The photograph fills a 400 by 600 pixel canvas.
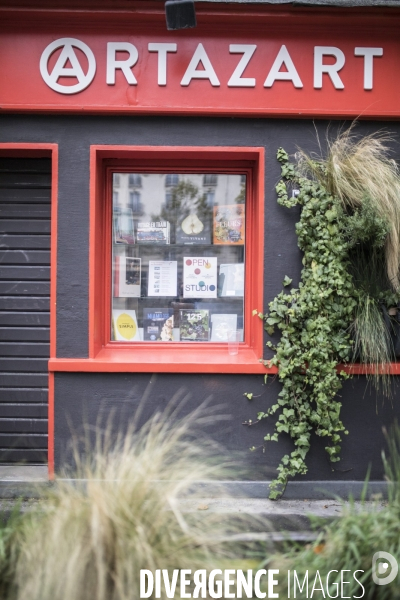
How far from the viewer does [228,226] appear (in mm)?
5387

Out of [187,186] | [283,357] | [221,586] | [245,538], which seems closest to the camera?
[221,586]

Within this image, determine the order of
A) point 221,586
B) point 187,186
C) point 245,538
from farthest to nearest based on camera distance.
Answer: point 187,186, point 245,538, point 221,586

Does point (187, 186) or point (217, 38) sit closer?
point (217, 38)

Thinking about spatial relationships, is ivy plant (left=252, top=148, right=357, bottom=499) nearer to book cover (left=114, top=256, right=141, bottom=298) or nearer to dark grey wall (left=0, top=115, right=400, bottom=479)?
dark grey wall (left=0, top=115, right=400, bottom=479)

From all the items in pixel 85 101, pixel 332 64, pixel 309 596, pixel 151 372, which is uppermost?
pixel 332 64

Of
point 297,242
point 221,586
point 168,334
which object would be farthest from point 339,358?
point 221,586

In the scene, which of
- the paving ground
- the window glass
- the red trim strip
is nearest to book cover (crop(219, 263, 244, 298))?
the window glass

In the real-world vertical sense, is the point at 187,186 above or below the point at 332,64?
below

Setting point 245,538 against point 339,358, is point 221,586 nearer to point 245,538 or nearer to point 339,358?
point 245,538

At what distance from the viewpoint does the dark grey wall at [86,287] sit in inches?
192

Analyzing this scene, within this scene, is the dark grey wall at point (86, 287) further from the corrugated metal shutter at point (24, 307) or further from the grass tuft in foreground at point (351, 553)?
the grass tuft in foreground at point (351, 553)

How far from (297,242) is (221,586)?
3.11 metres

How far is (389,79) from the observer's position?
4.93 meters

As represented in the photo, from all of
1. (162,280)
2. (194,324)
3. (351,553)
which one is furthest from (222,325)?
(351,553)
